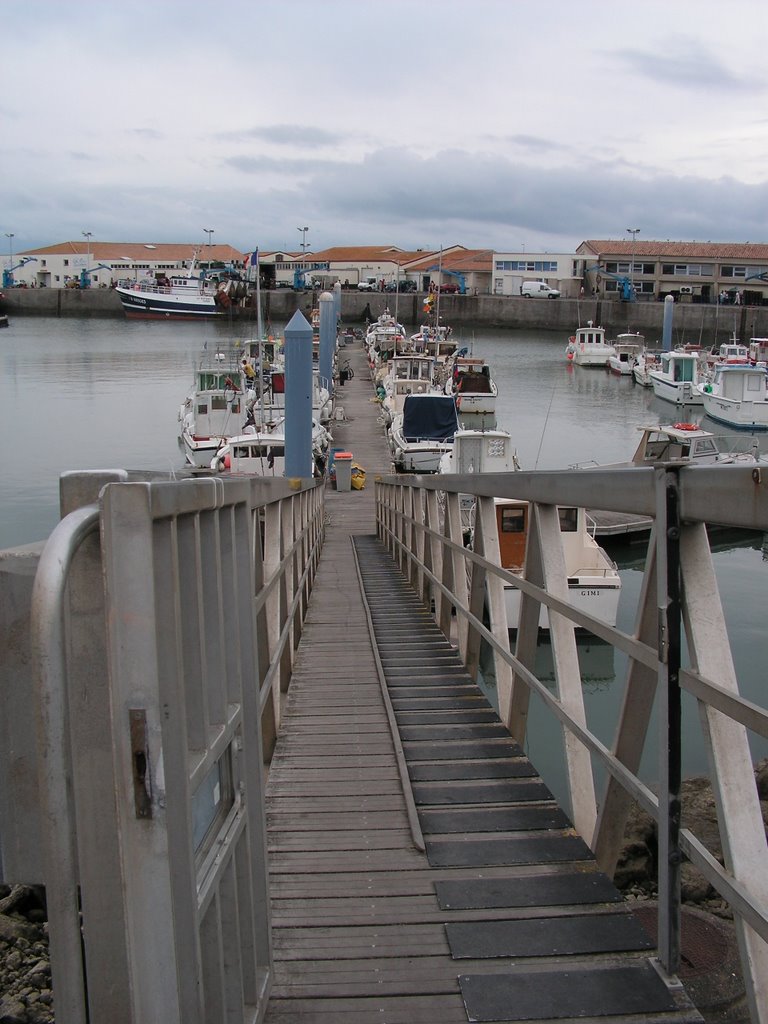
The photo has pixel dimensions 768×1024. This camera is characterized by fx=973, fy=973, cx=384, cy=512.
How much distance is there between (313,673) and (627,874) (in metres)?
2.80

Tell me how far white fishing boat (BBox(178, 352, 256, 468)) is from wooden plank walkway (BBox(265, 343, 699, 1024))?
2411 centimetres

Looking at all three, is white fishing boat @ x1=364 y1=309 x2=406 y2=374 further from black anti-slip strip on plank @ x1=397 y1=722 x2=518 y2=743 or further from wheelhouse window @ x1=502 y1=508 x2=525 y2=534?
black anti-slip strip on plank @ x1=397 y1=722 x2=518 y2=743

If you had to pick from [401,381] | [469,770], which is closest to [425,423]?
[401,381]

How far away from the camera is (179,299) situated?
86.5m

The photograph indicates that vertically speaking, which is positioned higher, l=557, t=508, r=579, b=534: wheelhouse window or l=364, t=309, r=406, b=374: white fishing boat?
l=364, t=309, r=406, b=374: white fishing boat

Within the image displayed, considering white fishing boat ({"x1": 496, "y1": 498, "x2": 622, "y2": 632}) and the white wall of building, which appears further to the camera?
the white wall of building

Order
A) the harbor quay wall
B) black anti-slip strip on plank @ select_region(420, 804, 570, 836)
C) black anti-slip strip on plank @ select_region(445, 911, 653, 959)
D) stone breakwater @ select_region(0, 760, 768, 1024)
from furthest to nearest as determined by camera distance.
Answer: the harbor quay wall < stone breakwater @ select_region(0, 760, 768, 1024) < black anti-slip strip on plank @ select_region(420, 804, 570, 836) < black anti-slip strip on plank @ select_region(445, 911, 653, 959)

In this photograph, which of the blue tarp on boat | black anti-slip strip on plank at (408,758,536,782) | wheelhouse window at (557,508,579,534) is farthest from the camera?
the blue tarp on boat

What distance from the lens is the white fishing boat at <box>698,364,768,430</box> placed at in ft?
130

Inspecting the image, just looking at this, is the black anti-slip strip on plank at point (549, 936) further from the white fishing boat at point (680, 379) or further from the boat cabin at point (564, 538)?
the white fishing boat at point (680, 379)

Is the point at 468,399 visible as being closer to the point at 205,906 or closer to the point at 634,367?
the point at 634,367

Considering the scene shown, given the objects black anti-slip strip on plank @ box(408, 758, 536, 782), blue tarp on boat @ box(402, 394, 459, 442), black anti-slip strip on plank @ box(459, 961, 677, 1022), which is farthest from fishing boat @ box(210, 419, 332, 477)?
black anti-slip strip on plank @ box(459, 961, 677, 1022)

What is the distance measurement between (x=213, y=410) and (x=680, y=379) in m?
26.7

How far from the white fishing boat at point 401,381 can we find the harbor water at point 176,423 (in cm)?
407
